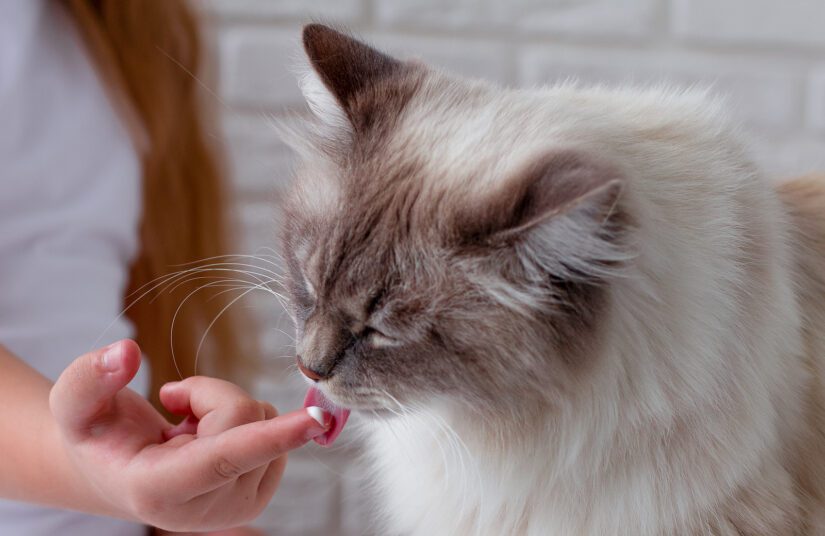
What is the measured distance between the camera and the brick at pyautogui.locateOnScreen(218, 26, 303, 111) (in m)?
1.43

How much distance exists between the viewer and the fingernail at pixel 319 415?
68cm

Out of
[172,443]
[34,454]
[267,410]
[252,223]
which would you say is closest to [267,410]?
[267,410]

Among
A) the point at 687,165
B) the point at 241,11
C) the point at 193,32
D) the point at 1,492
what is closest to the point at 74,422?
the point at 1,492

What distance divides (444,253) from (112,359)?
267mm

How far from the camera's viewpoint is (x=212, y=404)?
2.47 feet

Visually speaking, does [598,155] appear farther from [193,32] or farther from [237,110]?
[237,110]

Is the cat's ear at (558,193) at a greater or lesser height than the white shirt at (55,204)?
greater

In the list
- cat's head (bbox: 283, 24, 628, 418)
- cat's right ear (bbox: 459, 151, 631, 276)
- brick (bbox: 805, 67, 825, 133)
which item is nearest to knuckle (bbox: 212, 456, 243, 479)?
cat's head (bbox: 283, 24, 628, 418)

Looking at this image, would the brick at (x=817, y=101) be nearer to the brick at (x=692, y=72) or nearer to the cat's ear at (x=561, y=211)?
the brick at (x=692, y=72)

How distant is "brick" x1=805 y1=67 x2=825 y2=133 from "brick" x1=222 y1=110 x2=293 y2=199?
0.95 metres

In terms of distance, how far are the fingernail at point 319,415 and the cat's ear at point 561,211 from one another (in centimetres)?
20

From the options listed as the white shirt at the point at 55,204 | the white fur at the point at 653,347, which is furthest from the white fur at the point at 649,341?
the white shirt at the point at 55,204

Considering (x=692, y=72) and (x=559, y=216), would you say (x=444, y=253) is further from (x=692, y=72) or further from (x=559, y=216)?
(x=692, y=72)

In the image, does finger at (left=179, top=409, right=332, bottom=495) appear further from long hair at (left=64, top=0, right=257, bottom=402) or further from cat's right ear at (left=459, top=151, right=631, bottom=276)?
long hair at (left=64, top=0, right=257, bottom=402)
